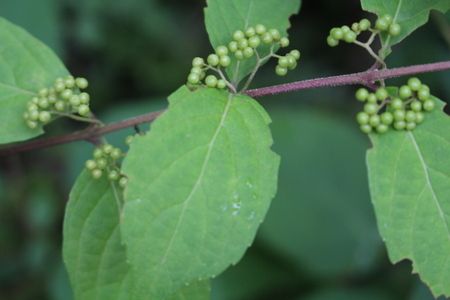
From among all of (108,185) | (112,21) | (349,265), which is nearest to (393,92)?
(108,185)

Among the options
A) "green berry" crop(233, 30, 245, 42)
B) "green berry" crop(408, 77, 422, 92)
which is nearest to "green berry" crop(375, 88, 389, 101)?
"green berry" crop(408, 77, 422, 92)

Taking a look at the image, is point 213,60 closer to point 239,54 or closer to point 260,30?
point 239,54

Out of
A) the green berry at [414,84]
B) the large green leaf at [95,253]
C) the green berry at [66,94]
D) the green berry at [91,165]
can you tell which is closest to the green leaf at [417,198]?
the green berry at [414,84]

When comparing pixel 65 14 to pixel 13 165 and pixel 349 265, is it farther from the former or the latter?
pixel 349 265

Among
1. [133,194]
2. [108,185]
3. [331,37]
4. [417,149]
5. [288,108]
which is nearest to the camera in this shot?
[133,194]

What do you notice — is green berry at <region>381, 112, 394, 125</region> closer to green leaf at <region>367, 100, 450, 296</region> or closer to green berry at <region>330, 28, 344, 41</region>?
green leaf at <region>367, 100, 450, 296</region>

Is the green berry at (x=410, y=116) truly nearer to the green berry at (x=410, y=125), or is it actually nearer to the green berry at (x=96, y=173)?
the green berry at (x=410, y=125)

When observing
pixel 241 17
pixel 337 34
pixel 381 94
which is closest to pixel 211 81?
pixel 241 17
